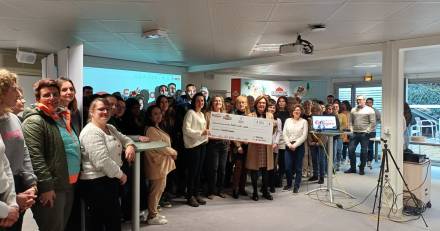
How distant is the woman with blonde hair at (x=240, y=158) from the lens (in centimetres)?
448

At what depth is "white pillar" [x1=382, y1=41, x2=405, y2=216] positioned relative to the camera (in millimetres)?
4117

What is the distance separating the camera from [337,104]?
679cm

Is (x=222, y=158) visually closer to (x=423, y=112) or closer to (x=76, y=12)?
(x=76, y=12)

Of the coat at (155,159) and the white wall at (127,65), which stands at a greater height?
the white wall at (127,65)

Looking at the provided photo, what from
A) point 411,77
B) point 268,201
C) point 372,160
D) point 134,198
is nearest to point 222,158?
point 268,201

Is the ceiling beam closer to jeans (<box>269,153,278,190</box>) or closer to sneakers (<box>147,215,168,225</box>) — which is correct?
jeans (<box>269,153,278,190</box>)

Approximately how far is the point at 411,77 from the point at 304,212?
619 centimetres

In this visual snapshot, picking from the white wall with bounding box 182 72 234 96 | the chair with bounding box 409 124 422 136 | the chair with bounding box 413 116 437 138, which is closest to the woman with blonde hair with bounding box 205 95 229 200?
the white wall with bounding box 182 72 234 96

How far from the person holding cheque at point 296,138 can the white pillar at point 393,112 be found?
108cm

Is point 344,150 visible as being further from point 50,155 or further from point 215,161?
point 50,155

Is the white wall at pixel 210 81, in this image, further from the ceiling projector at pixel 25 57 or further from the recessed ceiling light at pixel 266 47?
the ceiling projector at pixel 25 57

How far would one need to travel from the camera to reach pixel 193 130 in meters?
3.96

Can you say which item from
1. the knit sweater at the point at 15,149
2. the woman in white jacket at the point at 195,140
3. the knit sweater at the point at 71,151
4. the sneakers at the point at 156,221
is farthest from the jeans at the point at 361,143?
the knit sweater at the point at 15,149

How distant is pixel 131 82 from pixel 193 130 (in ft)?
11.7
